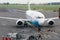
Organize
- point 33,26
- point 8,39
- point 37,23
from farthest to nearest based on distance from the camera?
point 33,26, point 37,23, point 8,39

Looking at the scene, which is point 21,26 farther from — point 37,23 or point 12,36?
point 12,36

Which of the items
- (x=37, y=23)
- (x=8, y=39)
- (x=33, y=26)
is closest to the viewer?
(x=8, y=39)

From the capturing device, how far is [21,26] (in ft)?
119

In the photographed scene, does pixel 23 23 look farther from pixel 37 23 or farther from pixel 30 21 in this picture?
pixel 37 23

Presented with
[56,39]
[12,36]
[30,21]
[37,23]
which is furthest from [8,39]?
[30,21]

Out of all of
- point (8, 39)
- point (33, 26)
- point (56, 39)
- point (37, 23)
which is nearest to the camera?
point (8, 39)

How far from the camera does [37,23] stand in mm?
33250

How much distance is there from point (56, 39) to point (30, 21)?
11418 mm

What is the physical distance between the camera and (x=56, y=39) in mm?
24656

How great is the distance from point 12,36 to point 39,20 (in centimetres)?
1529

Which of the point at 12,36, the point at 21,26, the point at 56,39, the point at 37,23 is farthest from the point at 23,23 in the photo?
the point at 12,36

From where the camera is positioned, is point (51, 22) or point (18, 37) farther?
point (51, 22)

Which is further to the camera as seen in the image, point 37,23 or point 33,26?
point 33,26

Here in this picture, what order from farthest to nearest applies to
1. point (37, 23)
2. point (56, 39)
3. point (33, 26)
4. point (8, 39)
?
point (33, 26) < point (37, 23) < point (56, 39) < point (8, 39)
